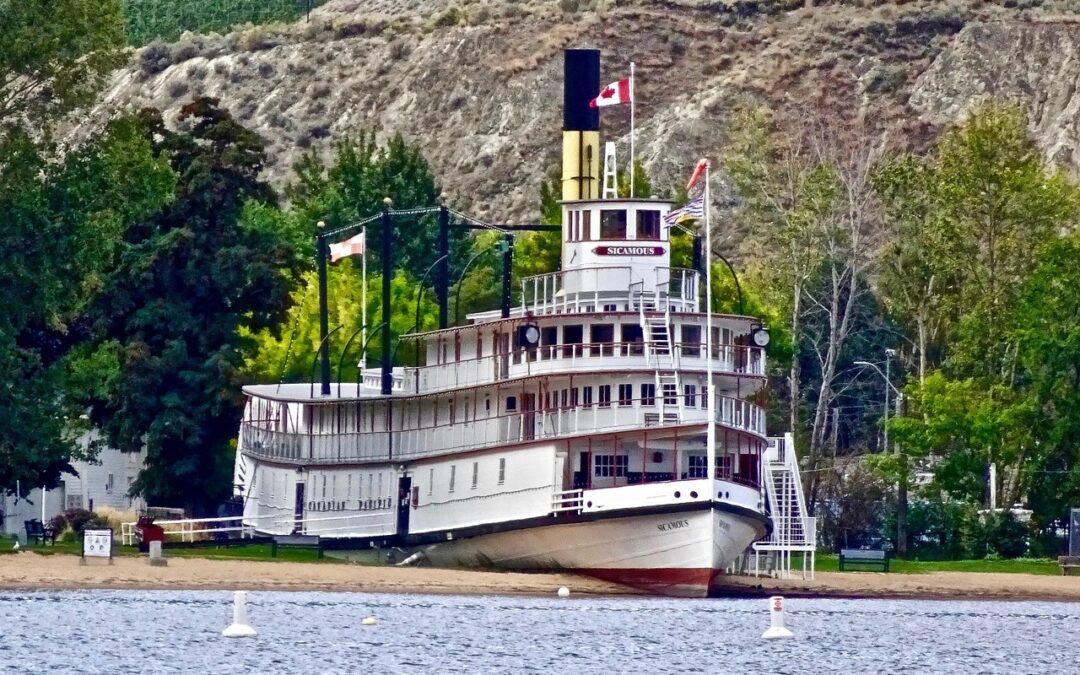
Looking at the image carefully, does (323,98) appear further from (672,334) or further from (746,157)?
(672,334)

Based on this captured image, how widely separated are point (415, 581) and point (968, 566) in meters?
19.9

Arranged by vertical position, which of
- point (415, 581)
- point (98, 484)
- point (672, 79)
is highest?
point (672, 79)

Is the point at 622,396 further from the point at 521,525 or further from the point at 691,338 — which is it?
the point at 521,525

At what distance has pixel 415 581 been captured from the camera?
7594 cm

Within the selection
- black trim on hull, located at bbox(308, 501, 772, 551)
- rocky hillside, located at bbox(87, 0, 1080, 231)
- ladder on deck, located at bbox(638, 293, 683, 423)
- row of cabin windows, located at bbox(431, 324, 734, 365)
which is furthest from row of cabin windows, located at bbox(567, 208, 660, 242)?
rocky hillside, located at bbox(87, 0, 1080, 231)

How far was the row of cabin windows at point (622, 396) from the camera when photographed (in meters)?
75.7

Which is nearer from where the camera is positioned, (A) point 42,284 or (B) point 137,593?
(B) point 137,593

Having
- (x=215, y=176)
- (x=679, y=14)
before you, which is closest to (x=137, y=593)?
(x=215, y=176)

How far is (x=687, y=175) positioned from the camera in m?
170

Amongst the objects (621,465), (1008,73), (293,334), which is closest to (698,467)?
(621,465)

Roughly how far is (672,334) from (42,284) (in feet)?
57.3

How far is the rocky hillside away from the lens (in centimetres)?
17662

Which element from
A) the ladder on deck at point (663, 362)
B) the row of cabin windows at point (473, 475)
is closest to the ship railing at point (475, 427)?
the ladder on deck at point (663, 362)

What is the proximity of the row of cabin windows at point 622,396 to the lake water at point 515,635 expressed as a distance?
5.35 metres
